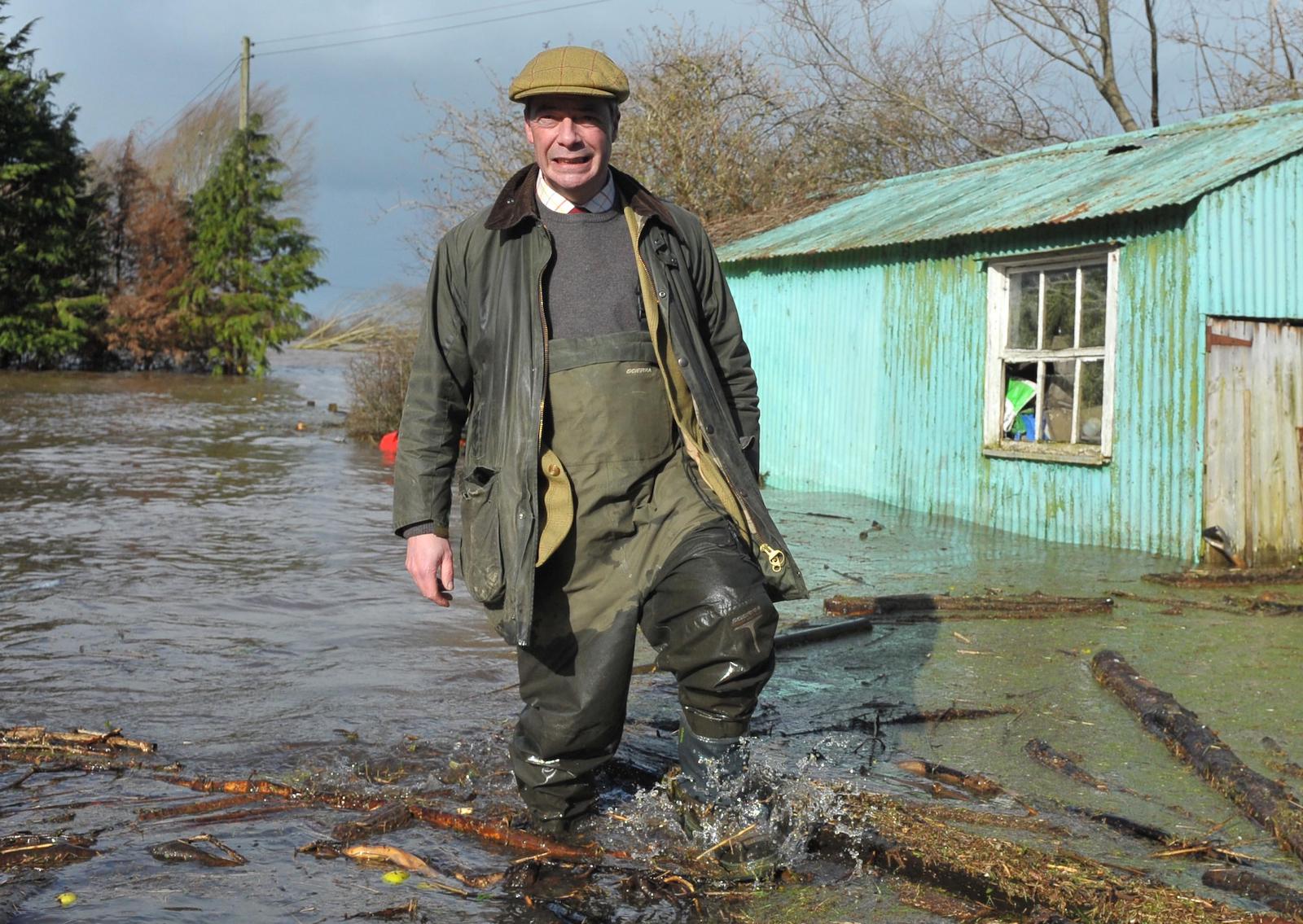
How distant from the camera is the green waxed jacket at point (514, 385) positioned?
12.4 ft

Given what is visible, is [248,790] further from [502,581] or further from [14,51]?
[14,51]

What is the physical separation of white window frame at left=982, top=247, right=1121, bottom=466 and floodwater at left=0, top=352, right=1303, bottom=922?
778mm

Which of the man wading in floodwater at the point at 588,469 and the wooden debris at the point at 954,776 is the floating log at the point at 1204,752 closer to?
the wooden debris at the point at 954,776

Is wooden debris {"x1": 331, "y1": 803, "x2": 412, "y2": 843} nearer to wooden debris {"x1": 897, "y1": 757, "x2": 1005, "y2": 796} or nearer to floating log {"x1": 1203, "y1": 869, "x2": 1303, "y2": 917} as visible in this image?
wooden debris {"x1": 897, "y1": 757, "x2": 1005, "y2": 796}

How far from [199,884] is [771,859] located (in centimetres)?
158

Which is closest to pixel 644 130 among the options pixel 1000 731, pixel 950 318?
pixel 950 318

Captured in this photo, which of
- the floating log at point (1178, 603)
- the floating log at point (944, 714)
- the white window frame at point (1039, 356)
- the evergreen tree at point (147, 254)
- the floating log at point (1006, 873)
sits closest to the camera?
the floating log at point (1006, 873)

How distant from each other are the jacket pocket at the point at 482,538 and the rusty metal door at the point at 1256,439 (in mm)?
7262

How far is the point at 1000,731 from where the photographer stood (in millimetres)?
5352

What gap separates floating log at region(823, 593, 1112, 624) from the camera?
7.72 m

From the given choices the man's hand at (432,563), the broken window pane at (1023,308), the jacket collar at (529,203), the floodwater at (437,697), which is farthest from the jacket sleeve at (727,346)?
the broken window pane at (1023,308)

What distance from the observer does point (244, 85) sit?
4166 cm

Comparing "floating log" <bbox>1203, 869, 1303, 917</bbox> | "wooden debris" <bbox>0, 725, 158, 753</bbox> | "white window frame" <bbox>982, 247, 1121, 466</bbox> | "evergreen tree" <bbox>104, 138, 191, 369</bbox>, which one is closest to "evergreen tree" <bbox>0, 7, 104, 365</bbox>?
"evergreen tree" <bbox>104, 138, 191, 369</bbox>

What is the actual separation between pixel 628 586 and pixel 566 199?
3.83ft
